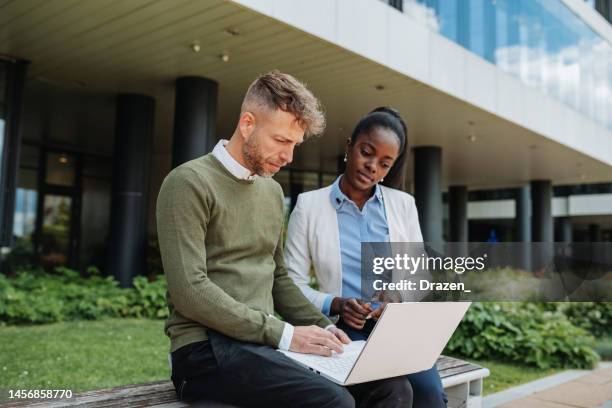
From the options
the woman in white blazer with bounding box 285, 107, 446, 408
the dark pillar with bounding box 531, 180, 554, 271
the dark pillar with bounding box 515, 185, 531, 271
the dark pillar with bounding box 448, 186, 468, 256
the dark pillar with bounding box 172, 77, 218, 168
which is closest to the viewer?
the woman in white blazer with bounding box 285, 107, 446, 408

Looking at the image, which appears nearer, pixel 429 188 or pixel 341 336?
pixel 341 336

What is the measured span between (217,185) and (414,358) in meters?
0.93

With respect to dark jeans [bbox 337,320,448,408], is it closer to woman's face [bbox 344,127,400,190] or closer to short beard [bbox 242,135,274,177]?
woman's face [bbox 344,127,400,190]

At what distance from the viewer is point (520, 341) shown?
604 cm

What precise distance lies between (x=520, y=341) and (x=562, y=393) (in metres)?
1.41

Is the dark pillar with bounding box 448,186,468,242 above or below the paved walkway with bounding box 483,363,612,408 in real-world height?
above

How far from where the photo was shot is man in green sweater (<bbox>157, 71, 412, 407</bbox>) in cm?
178

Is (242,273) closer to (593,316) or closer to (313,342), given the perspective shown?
(313,342)

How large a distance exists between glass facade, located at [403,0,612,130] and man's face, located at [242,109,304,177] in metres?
8.42

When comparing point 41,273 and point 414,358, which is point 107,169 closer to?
point 41,273

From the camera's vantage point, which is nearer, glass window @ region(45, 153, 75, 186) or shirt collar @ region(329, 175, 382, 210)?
shirt collar @ region(329, 175, 382, 210)

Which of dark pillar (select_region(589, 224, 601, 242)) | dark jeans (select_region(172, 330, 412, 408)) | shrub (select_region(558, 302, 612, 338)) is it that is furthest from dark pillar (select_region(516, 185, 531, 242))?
dark jeans (select_region(172, 330, 412, 408))

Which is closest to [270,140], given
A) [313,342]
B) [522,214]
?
[313,342]

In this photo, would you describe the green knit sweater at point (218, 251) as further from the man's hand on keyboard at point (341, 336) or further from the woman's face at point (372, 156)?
the woman's face at point (372, 156)
